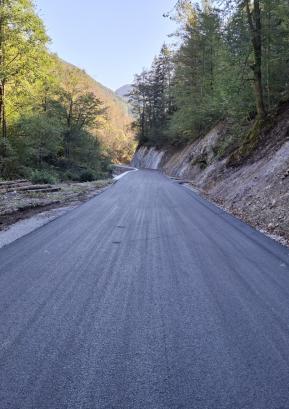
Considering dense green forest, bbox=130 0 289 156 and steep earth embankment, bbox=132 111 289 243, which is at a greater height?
dense green forest, bbox=130 0 289 156

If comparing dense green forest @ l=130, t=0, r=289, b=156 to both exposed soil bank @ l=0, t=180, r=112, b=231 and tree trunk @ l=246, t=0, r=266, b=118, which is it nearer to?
tree trunk @ l=246, t=0, r=266, b=118

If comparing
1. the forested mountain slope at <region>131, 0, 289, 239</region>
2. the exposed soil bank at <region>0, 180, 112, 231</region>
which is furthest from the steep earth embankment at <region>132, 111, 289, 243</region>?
the exposed soil bank at <region>0, 180, 112, 231</region>

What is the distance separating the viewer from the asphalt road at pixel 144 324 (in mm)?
2691

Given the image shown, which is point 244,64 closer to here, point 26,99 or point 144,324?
point 26,99

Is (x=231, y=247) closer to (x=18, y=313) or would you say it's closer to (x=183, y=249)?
(x=183, y=249)

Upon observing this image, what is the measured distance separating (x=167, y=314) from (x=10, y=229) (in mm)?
6015

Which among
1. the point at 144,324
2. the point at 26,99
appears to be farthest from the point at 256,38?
the point at 144,324

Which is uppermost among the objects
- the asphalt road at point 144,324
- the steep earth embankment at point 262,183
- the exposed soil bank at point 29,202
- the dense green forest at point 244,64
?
the dense green forest at point 244,64

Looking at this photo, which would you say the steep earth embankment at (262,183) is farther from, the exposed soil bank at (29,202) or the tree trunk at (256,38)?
the exposed soil bank at (29,202)

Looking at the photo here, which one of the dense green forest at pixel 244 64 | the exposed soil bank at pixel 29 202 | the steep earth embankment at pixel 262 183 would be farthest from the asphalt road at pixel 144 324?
the dense green forest at pixel 244 64

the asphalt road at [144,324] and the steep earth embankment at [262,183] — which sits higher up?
the steep earth embankment at [262,183]

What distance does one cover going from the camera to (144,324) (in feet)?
12.4

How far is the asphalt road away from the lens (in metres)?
2.69

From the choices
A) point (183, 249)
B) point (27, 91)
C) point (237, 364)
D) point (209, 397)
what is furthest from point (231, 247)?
point (27, 91)
